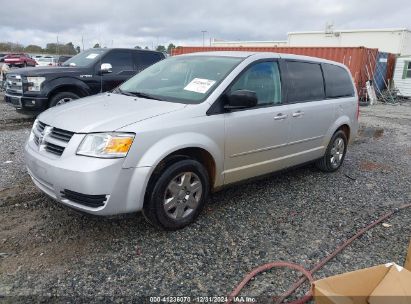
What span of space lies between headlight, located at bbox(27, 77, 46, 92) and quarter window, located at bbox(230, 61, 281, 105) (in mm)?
5375

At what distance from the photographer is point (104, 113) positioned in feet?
11.6

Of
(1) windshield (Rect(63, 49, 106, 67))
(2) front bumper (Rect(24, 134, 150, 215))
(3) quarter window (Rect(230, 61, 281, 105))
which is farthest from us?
(1) windshield (Rect(63, 49, 106, 67))

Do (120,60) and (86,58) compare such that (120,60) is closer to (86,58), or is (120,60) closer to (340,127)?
(86,58)

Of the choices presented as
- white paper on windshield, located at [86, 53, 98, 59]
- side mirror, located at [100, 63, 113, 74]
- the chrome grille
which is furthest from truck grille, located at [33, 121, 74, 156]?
white paper on windshield, located at [86, 53, 98, 59]

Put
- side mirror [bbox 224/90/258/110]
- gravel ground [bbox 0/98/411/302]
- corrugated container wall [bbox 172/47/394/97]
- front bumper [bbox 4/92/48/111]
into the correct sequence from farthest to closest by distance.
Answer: corrugated container wall [bbox 172/47/394/97] < front bumper [bbox 4/92/48/111] < side mirror [bbox 224/90/258/110] < gravel ground [bbox 0/98/411/302]

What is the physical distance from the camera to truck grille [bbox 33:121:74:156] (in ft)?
10.9

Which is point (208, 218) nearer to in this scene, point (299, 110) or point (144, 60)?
point (299, 110)

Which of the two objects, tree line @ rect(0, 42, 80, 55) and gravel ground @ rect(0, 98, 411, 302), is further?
tree line @ rect(0, 42, 80, 55)

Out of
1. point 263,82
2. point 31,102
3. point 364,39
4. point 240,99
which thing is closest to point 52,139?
point 240,99

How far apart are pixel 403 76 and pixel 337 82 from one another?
1729cm

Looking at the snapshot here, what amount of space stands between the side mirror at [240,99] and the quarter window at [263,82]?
225mm

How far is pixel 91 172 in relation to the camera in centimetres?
308

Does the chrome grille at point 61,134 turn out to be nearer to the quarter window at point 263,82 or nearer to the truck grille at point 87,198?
the truck grille at point 87,198

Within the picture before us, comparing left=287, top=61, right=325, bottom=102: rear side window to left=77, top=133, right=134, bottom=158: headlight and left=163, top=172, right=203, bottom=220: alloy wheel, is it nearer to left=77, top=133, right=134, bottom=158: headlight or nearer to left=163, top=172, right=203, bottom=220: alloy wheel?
left=163, top=172, right=203, bottom=220: alloy wheel
